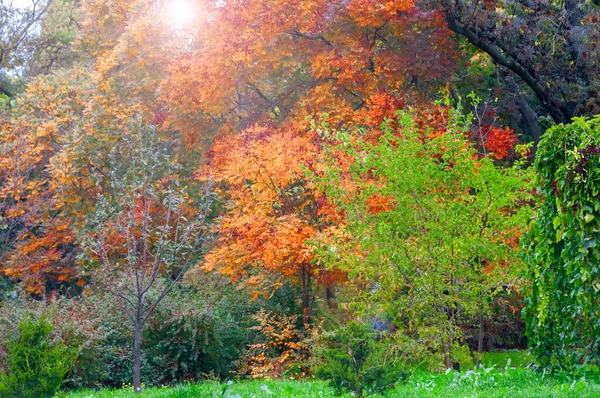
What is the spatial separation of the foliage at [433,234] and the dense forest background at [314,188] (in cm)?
3

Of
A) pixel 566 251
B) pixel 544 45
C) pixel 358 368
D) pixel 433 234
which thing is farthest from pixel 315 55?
pixel 358 368

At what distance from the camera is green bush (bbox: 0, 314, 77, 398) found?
269 inches

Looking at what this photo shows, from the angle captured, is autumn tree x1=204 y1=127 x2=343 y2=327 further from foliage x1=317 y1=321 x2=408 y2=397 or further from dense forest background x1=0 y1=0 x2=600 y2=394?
foliage x1=317 y1=321 x2=408 y2=397

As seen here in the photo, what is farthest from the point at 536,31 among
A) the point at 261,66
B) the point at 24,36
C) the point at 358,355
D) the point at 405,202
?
the point at 24,36

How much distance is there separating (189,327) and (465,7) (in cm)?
759

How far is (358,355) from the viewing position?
18.2 ft

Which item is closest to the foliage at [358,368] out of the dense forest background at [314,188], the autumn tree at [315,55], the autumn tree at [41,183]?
the dense forest background at [314,188]

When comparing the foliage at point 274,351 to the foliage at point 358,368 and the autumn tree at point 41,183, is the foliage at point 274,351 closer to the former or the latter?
the foliage at point 358,368

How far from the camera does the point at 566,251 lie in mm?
6363

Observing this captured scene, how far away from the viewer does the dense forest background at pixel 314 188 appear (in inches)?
330

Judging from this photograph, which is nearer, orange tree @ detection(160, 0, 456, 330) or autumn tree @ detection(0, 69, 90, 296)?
orange tree @ detection(160, 0, 456, 330)

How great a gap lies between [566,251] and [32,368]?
5.32 m

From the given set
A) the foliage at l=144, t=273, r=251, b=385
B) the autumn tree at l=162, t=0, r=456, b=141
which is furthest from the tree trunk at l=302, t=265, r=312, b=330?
the autumn tree at l=162, t=0, r=456, b=141

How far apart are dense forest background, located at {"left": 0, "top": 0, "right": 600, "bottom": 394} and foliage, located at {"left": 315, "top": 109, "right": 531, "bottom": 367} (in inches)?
1.4
